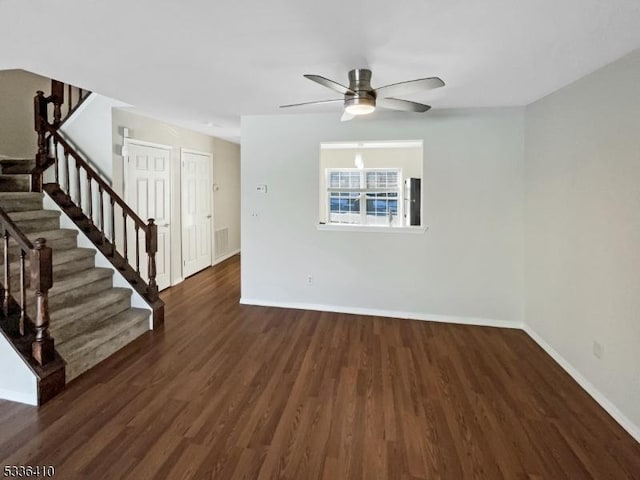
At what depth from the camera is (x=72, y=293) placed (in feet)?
11.3

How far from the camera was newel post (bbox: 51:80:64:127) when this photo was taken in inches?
162

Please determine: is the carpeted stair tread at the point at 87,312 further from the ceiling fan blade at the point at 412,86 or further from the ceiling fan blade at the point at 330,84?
the ceiling fan blade at the point at 412,86

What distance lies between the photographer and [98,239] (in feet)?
13.3

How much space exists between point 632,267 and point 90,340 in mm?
4111

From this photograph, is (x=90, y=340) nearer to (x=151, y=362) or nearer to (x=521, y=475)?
(x=151, y=362)

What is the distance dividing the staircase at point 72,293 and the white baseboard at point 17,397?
11.1 inches

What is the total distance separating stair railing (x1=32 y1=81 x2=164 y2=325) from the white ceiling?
1.22 metres

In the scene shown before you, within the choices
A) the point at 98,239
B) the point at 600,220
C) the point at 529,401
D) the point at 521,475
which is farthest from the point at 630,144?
the point at 98,239

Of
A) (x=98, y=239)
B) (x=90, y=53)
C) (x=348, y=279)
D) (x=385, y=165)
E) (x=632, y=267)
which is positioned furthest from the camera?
(x=385, y=165)

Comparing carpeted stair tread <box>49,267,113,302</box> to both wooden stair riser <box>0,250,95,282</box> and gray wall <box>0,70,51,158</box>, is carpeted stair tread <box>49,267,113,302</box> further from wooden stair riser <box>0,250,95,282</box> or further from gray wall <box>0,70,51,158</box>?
gray wall <box>0,70,51,158</box>

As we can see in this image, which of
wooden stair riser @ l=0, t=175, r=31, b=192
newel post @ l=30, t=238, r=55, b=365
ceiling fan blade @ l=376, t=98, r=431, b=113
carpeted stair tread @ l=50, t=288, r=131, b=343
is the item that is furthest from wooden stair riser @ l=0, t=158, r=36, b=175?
ceiling fan blade @ l=376, t=98, r=431, b=113

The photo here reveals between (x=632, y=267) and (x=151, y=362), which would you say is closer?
(x=632, y=267)

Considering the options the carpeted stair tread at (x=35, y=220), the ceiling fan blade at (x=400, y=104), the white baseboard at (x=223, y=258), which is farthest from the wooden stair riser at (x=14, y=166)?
the ceiling fan blade at (x=400, y=104)

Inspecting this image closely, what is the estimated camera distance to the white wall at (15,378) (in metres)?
2.52
